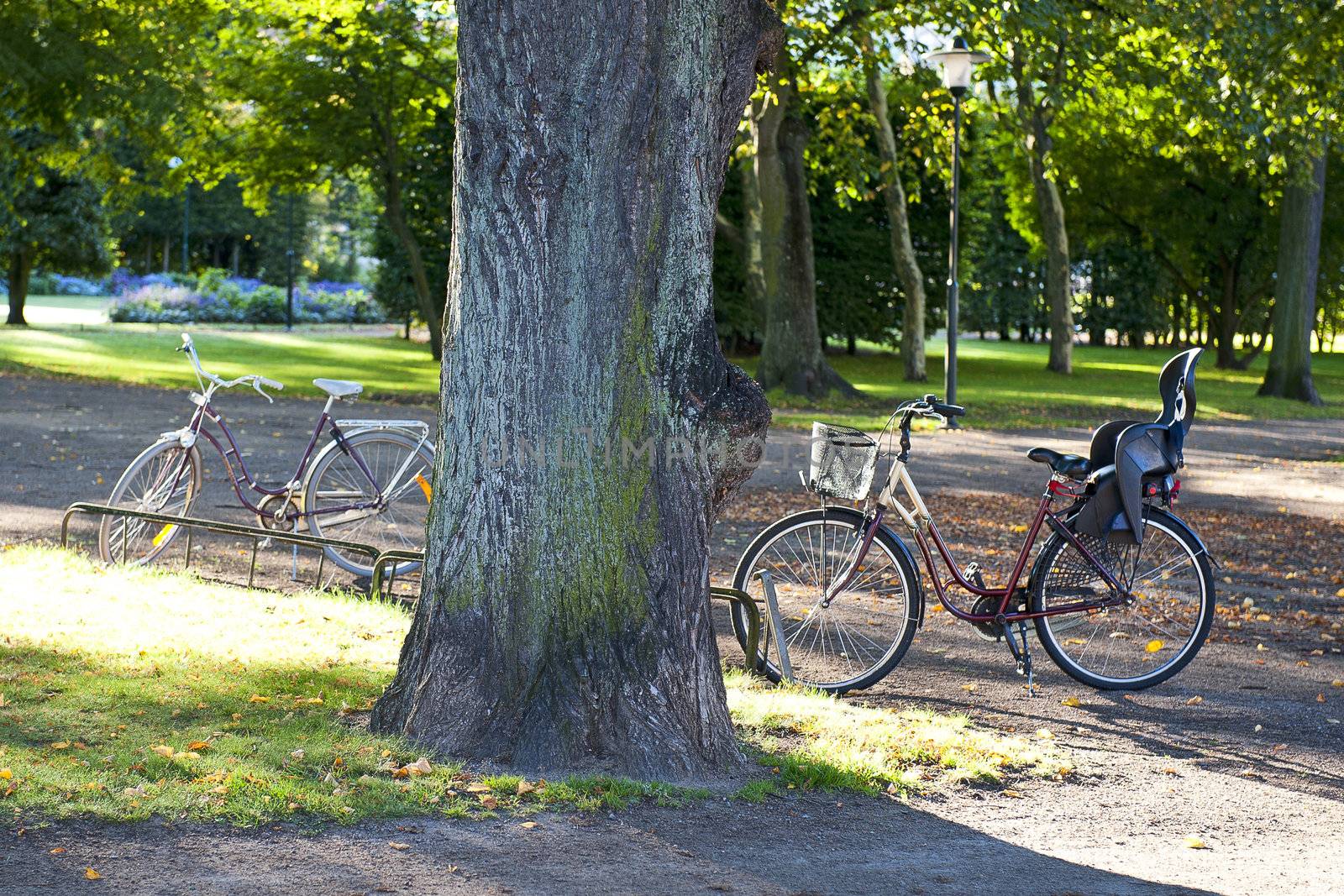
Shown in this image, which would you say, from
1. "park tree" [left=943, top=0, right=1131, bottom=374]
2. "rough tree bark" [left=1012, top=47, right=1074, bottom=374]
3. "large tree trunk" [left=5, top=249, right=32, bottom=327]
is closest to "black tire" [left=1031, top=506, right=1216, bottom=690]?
"park tree" [left=943, top=0, right=1131, bottom=374]

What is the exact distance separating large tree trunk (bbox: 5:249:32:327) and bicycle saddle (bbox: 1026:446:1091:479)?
3585 centimetres

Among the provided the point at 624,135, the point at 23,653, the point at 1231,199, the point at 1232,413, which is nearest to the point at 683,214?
the point at 624,135

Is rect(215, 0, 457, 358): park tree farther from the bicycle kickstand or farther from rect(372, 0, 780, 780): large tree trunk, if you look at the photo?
rect(372, 0, 780, 780): large tree trunk

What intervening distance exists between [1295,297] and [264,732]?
81.4 ft

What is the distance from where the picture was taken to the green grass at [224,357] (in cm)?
2339

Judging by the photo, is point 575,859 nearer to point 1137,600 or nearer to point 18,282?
point 1137,600

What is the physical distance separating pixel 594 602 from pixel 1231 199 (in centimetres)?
3766

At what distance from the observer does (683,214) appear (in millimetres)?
4809

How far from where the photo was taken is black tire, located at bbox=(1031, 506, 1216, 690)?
625 cm

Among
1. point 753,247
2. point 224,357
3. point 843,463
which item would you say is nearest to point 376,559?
point 843,463

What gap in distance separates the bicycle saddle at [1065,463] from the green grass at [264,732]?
124 cm

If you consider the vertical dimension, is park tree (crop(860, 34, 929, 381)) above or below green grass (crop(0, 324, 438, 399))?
above

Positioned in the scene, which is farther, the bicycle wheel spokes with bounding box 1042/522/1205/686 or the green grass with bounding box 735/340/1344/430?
the green grass with bounding box 735/340/1344/430

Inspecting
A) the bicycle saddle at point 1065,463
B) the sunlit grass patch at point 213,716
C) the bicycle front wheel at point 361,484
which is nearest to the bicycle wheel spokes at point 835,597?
the bicycle saddle at point 1065,463
